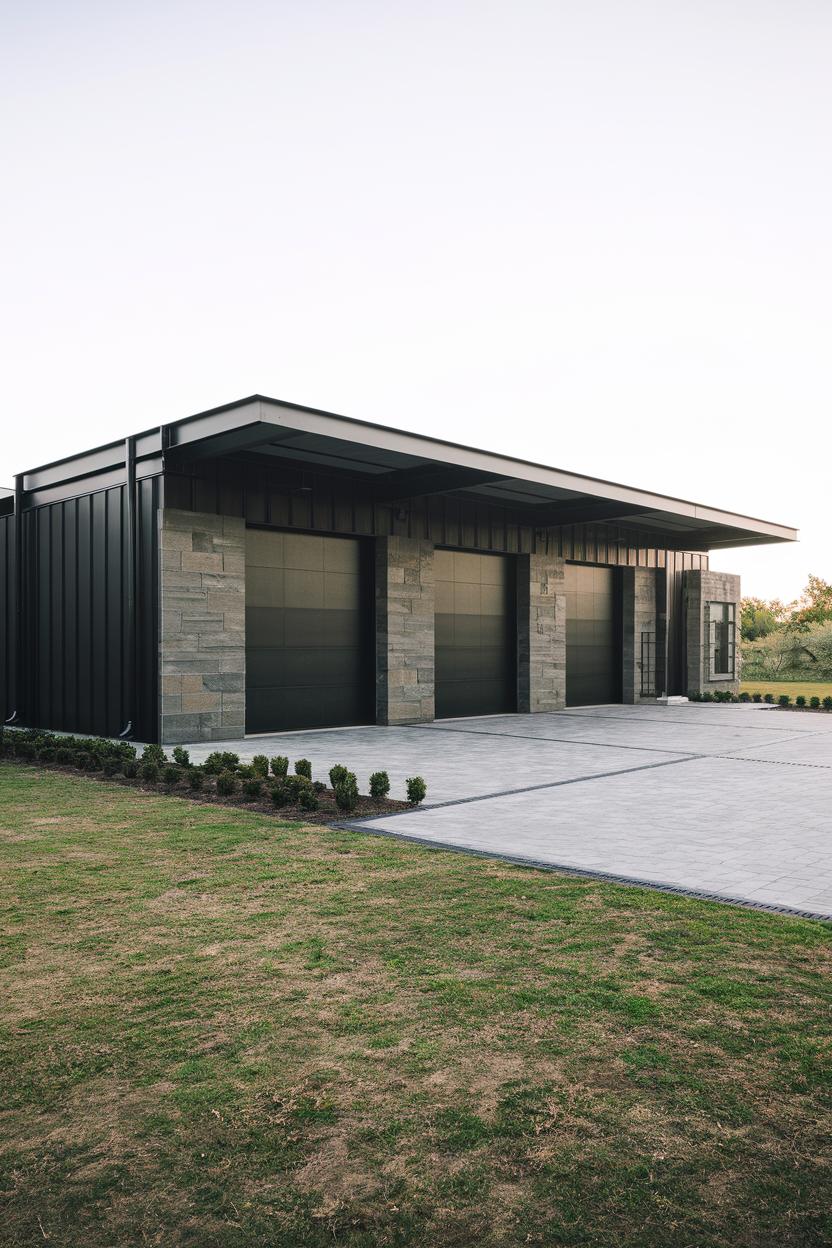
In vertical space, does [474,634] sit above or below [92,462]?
below

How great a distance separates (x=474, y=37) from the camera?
18453mm

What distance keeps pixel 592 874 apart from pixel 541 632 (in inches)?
702

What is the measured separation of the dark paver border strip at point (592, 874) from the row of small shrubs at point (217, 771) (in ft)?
3.38

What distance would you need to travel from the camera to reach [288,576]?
61.5 feet

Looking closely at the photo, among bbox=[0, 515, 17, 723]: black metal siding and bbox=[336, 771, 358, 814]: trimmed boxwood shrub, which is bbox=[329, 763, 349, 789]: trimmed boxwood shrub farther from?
bbox=[0, 515, 17, 723]: black metal siding

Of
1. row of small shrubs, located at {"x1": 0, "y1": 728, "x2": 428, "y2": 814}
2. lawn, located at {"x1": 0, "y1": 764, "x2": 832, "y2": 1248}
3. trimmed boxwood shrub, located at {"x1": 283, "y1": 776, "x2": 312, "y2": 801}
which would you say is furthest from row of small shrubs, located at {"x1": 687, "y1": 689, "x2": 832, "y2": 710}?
lawn, located at {"x1": 0, "y1": 764, "x2": 832, "y2": 1248}

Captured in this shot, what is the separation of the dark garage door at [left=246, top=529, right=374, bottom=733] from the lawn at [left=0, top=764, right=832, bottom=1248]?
11859 millimetres

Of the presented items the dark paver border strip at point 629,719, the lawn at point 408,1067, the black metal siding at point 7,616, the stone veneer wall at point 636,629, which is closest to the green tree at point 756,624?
the stone veneer wall at point 636,629

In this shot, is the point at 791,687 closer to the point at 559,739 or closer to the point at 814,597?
the point at 559,739

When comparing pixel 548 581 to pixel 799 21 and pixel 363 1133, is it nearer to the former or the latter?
pixel 799 21

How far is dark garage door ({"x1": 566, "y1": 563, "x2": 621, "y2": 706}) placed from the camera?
2659 cm

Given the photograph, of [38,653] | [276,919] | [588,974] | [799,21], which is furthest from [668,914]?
[799,21]

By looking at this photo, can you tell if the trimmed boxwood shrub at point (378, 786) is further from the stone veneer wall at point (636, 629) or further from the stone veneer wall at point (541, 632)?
the stone veneer wall at point (636, 629)

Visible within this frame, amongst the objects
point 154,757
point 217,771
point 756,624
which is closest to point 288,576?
point 154,757
